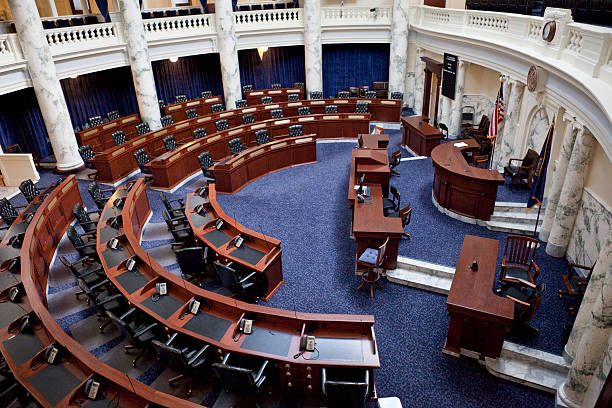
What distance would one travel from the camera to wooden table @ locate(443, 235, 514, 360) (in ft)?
18.6

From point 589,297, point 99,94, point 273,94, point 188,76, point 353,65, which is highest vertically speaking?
point 353,65

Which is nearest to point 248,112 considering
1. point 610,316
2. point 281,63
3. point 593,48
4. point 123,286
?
→ point 281,63

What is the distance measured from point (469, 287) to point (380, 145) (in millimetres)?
7143

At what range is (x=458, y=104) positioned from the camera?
1396 cm

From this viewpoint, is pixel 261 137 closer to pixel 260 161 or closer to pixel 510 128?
pixel 260 161

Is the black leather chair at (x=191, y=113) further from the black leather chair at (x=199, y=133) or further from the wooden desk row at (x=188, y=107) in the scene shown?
the black leather chair at (x=199, y=133)

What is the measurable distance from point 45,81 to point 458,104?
12.5 metres

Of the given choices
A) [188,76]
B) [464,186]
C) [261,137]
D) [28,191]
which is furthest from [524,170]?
[188,76]

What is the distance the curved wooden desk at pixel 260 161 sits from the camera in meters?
11.4

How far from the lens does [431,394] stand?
566cm

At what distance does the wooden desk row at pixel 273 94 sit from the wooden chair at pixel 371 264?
36.9 feet

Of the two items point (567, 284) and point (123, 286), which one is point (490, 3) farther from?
point (123, 286)

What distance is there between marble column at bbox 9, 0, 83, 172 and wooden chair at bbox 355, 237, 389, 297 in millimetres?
9531

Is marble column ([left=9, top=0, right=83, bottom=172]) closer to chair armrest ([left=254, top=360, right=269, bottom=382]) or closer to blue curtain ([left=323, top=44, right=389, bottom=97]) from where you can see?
chair armrest ([left=254, top=360, right=269, bottom=382])
